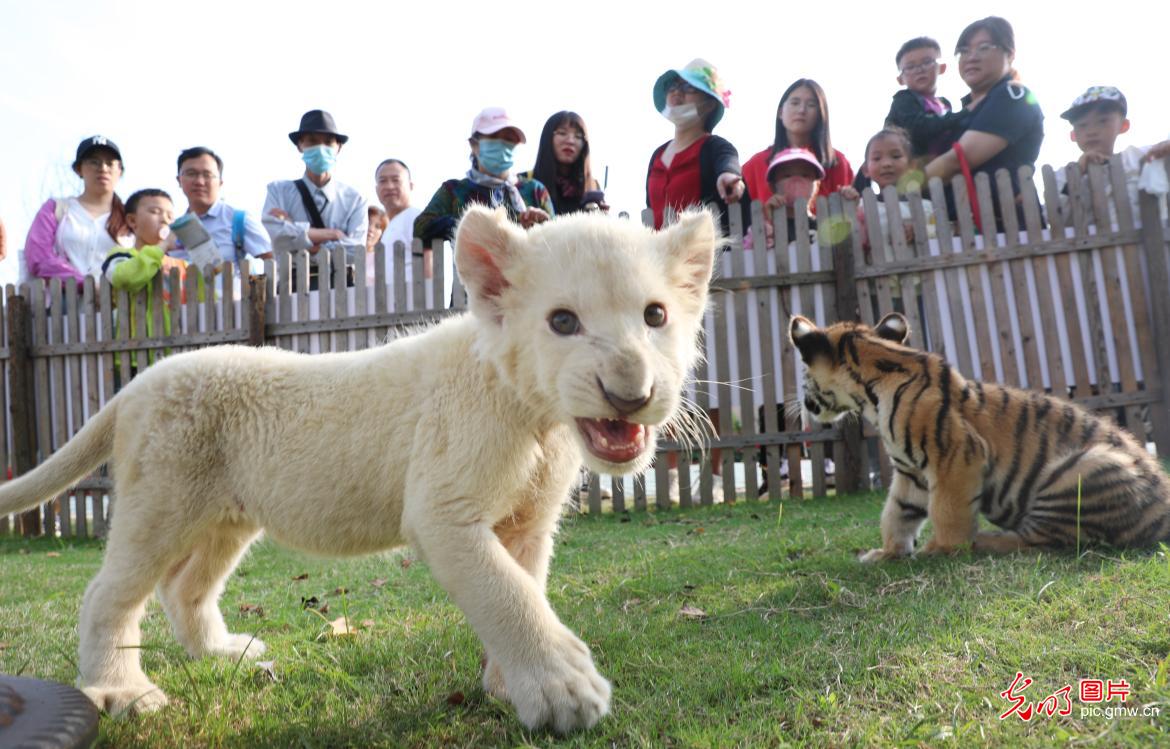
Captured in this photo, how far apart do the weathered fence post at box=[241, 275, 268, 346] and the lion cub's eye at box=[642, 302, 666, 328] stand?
23.4 ft

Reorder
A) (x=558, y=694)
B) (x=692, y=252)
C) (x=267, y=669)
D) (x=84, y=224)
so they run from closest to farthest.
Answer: (x=558, y=694)
(x=692, y=252)
(x=267, y=669)
(x=84, y=224)

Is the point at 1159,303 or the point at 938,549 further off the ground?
the point at 1159,303

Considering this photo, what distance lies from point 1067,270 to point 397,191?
7450 mm

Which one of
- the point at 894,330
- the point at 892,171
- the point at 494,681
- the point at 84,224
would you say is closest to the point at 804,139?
the point at 892,171

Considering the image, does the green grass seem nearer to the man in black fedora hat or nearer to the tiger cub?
the tiger cub

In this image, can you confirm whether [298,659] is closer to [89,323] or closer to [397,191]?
[397,191]

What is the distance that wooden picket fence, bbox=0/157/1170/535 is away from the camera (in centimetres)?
764

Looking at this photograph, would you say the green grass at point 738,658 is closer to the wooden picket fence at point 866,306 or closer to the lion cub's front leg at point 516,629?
the lion cub's front leg at point 516,629

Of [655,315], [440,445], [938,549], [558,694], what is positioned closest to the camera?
[558,694]

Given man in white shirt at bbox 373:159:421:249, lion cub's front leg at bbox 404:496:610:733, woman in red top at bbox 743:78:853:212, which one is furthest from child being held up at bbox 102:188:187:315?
lion cub's front leg at bbox 404:496:610:733

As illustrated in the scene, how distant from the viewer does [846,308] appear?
25.7ft

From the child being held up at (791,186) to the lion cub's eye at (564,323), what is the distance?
5.91m

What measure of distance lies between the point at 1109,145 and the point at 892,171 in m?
2.27

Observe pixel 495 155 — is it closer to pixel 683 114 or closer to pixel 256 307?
pixel 683 114
